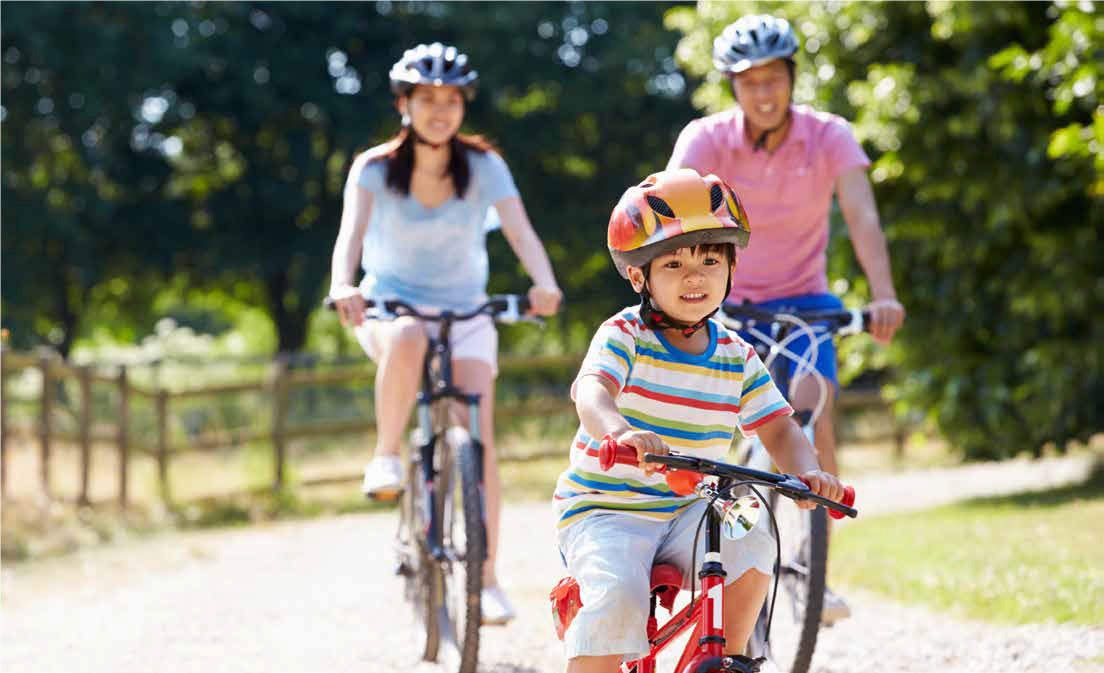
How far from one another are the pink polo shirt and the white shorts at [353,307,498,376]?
0.94 metres

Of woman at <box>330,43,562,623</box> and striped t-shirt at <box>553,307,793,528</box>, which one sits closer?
striped t-shirt at <box>553,307,793,528</box>

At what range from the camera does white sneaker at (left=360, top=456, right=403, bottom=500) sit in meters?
5.32

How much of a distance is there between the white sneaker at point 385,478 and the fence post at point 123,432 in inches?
358

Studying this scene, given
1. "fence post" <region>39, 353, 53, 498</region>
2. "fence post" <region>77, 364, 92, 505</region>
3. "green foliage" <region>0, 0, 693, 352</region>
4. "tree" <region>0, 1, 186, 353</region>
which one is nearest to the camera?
"fence post" <region>39, 353, 53, 498</region>

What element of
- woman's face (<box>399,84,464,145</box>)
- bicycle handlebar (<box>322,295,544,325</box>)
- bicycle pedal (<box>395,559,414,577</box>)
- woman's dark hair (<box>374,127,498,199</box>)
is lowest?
bicycle pedal (<box>395,559,414,577</box>)

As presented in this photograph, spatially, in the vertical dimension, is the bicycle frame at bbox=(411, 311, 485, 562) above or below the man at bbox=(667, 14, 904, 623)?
below

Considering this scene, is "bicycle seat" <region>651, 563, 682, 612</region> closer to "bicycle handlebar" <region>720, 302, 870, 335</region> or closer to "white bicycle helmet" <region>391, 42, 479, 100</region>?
"bicycle handlebar" <region>720, 302, 870, 335</region>

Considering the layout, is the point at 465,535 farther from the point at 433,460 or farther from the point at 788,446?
the point at 788,446

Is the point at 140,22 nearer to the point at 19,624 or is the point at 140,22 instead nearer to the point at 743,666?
the point at 19,624

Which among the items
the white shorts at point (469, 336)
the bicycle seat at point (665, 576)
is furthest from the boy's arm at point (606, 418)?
the white shorts at point (469, 336)

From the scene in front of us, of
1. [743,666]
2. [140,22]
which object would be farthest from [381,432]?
[140,22]

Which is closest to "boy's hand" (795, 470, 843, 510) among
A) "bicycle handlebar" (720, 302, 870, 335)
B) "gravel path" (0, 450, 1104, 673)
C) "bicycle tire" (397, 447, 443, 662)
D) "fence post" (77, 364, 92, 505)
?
"bicycle handlebar" (720, 302, 870, 335)

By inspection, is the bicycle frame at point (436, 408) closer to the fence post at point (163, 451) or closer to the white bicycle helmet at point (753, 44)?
the white bicycle helmet at point (753, 44)

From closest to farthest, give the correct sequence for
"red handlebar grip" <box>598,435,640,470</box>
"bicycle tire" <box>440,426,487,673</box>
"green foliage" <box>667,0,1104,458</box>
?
"red handlebar grip" <box>598,435,640,470</box>
"bicycle tire" <box>440,426,487,673</box>
"green foliage" <box>667,0,1104,458</box>
